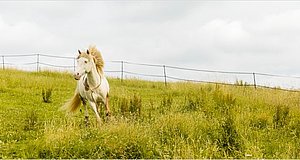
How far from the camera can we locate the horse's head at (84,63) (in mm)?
11430

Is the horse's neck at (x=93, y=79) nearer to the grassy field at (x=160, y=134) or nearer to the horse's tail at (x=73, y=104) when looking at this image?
the grassy field at (x=160, y=134)

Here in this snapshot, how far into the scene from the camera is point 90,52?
1225cm

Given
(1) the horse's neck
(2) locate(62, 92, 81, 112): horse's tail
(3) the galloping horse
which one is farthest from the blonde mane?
(2) locate(62, 92, 81, 112): horse's tail

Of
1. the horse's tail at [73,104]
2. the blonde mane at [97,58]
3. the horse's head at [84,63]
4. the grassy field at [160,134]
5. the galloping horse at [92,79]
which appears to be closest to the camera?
the grassy field at [160,134]

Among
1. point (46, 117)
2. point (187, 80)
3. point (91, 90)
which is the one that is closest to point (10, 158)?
point (91, 90)

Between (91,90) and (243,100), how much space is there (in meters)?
7.94

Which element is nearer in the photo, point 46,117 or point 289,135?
point 289,135

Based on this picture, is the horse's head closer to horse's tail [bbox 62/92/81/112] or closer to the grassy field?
the grassy field

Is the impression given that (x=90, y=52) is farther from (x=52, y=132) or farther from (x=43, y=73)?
(x=43, y=73)

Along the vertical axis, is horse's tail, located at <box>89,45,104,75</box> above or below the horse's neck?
above

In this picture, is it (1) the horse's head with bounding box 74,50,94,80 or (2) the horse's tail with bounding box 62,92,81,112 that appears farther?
(2) the horse's tail with bounding box 62,92,81,112

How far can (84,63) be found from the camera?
38.2 feet

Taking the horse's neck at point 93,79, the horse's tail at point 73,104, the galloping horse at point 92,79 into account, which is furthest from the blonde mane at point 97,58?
the horse's tail at point 73,104

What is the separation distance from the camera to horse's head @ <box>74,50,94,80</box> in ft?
37.5
